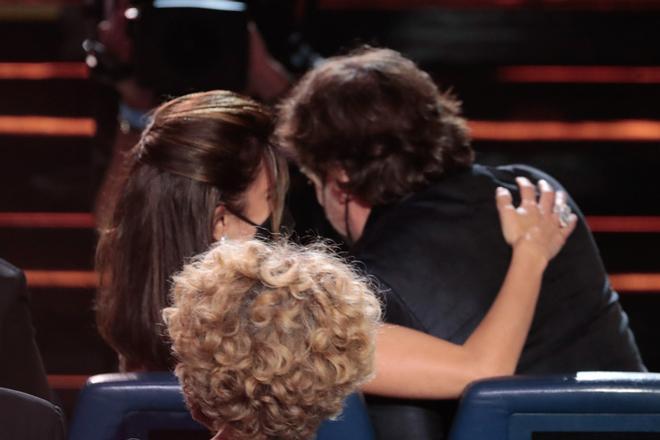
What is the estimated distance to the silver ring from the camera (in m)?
2.03

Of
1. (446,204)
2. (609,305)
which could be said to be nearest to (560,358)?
(609,305)

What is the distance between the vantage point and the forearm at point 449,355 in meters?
1.79

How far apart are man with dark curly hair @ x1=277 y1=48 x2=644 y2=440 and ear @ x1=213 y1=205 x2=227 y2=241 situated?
231mm

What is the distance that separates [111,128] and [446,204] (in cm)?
210

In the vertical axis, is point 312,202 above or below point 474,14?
below

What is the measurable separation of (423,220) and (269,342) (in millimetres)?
846

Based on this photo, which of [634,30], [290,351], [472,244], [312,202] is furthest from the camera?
[634,30]

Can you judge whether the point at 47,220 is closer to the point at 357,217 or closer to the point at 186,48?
the point at 186,48

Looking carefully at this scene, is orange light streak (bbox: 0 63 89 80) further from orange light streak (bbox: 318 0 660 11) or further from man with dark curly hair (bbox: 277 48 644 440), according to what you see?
man with dark curly hair (bbox: 277 48 644 440)

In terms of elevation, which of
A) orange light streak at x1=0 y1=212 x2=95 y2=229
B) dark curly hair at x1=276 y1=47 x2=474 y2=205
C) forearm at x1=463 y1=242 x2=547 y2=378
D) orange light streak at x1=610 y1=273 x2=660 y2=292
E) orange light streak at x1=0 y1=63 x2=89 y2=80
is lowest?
orange light streak at x1=0 y1=212 x2=95 y2=229

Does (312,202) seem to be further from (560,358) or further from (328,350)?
(328,350)

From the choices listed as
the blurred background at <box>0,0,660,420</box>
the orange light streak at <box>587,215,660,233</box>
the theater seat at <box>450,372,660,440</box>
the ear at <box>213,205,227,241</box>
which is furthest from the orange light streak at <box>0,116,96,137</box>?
the theater seat at <box>450,372,660,440</box>

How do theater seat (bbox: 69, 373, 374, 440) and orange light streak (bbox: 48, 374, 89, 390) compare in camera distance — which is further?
orange light streak (bbox: 48, 374, 89, 390)

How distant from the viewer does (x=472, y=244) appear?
1978mm
